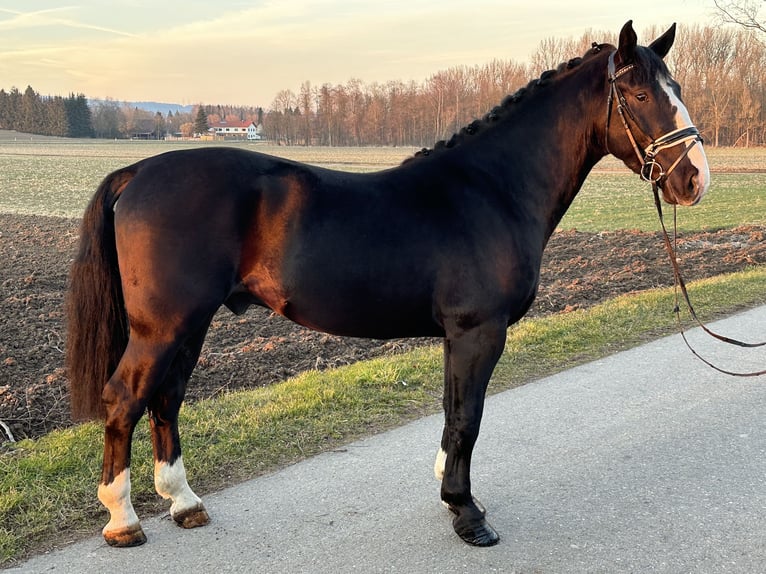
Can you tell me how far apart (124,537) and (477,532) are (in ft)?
5.57

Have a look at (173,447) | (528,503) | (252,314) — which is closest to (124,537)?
(173,447)

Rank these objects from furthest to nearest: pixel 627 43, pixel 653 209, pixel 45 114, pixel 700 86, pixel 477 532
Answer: pixel 45 114, pixel 700 86, pixel 653 209, pixel 477 532, pixel 627 43

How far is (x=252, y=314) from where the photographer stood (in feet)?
26.8

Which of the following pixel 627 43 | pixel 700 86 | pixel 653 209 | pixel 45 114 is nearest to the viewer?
pixel 627 43

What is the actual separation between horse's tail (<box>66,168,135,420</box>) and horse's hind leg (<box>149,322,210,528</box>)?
0.91 feet

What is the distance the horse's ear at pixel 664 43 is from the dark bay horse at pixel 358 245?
0.02 meters

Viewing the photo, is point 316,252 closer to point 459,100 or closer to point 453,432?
point 453,432

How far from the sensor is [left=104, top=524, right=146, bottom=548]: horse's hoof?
297 cm

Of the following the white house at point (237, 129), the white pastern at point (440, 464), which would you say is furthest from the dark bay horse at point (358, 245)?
the white house at point (237, 129)

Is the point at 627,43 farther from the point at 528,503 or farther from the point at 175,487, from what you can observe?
the point at 175,487

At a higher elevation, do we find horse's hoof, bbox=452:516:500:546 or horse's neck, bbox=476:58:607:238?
horse's neck, bbox=476:58:607:238

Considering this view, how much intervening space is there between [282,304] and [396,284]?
57 centimetres

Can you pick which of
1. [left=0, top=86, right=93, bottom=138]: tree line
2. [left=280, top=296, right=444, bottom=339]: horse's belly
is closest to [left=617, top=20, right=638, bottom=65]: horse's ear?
[left=280, top=296, right=444, bottom=339]: horse's belly

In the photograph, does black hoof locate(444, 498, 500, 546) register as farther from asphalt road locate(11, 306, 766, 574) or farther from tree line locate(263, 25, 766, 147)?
tree line locate(263, 25, 766, 147)
